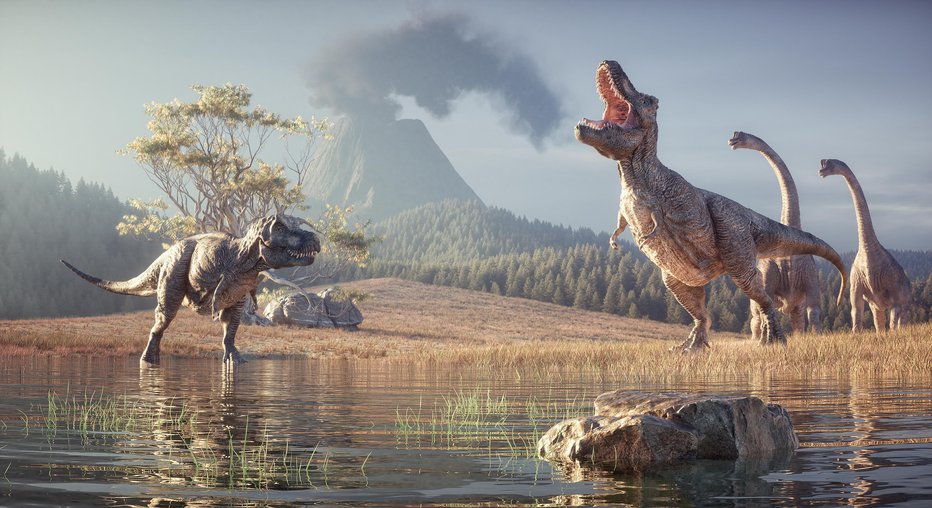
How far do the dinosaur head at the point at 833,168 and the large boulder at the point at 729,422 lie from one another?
17.5 metres

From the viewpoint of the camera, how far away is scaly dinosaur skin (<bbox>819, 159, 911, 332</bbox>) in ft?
67.7

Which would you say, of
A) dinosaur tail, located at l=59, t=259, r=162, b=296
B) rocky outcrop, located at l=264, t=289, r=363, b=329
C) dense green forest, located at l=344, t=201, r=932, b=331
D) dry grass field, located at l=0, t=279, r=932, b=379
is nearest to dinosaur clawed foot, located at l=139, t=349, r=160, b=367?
dinosaur tail, located at l=59, t=259, r=162, b=296

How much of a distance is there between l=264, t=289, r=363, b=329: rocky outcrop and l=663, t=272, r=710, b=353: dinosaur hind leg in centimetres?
2951

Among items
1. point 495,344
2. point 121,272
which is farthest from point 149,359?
point 121,272

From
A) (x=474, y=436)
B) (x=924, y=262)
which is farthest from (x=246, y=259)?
(x=924, y=262)

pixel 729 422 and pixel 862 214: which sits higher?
pixel 862 214

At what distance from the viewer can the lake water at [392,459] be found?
3.45 m

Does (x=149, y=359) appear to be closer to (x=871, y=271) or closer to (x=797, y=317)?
(x=797, y=317)

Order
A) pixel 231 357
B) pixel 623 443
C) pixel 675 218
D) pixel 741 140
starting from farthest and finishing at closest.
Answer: pixel 741 140 < pixel 231 357 < pixel 675 218 < pixel 623 443

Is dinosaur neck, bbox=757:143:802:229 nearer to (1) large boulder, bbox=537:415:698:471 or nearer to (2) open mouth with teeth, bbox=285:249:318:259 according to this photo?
(2) open mouth with teeth, bbox=285:249:318:259

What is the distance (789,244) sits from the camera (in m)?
14.9

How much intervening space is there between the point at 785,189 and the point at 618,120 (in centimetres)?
863

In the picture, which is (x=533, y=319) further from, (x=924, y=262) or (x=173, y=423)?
(x=924, y=262)

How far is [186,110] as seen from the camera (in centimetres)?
3850
